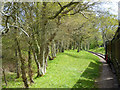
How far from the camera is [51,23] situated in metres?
12.1

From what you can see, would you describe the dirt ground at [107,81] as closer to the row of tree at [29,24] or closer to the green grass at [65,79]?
the green grass at [65,79]

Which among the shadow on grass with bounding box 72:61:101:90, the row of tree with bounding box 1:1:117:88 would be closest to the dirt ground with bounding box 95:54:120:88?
the shadow on grass with bounding box 72:61:101:90

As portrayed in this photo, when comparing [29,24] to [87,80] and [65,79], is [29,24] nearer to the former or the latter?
[65,79]

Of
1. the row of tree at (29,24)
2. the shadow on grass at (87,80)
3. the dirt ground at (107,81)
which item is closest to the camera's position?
the row of tree at (29,24)

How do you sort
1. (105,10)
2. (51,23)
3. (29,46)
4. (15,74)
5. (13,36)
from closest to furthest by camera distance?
1. (105,10)
2. (13,36)
3. (29,46)
4. (15,74)
5. (51,23)

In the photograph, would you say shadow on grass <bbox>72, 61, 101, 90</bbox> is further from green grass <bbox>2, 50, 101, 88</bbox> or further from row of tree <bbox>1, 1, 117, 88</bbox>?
row of tree <bbox>1, 1, 117, 88</bbox>

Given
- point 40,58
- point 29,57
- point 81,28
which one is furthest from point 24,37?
point 81,28

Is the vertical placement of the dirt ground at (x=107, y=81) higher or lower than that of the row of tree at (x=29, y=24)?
lower

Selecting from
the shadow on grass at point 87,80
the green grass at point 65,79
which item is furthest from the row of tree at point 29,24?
the shadow on grass at point 87,80

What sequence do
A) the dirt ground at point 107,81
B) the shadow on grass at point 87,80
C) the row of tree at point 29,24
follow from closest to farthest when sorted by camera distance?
the row of tree at point 29,24
the dirt ground at point 107,81
the shadow on grass at point 87,80

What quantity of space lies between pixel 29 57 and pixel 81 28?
769 inches

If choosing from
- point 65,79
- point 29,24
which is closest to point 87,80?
point 65,79

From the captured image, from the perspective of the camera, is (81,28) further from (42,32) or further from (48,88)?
(48,88)

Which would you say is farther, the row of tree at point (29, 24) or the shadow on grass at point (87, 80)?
the shadow on grass at point (87, 80)
